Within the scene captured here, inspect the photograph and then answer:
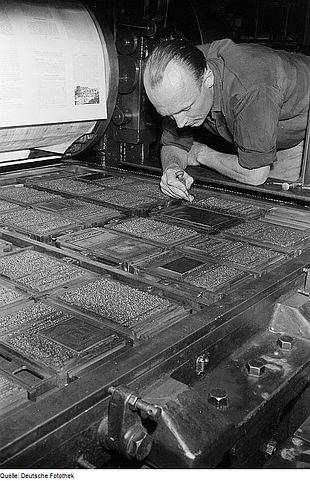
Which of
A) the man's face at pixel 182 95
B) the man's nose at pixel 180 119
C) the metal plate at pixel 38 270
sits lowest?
the metal plate at pixel 38 270

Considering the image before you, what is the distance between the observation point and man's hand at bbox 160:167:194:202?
2.18m

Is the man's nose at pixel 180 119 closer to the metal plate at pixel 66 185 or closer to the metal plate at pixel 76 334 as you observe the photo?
the metal plate at pixel 66 185

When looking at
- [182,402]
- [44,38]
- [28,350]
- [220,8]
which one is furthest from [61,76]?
[182,402]

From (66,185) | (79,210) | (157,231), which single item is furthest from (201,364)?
(66,185)

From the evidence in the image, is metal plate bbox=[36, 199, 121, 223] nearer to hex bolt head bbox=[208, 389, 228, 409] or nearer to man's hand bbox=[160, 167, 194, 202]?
man's hand bbox=[160, 167, 194, 202]

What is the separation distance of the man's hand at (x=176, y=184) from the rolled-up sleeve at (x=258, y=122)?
0.89ft

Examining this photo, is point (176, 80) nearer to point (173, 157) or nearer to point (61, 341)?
point (173, 157)

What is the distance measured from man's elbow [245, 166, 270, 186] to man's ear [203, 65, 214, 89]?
382 mm

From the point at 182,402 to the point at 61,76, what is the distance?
167 centimetres

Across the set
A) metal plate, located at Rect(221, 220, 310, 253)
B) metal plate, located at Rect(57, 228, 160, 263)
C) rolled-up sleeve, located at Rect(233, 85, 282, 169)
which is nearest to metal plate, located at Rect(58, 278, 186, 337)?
metal plate, located at Rect(57, 228, 160, 263)

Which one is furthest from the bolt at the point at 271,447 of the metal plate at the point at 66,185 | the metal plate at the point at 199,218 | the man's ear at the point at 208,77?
the man's ear at the point at 208,77

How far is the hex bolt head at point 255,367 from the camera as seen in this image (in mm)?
1214

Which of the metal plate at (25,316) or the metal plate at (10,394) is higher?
the metal plate at (10,394)

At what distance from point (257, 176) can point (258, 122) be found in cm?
27
